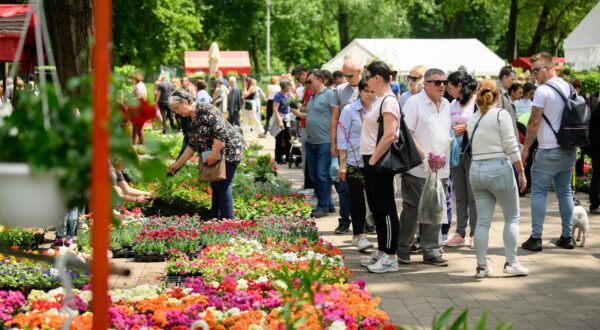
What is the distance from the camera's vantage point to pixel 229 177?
970 cm

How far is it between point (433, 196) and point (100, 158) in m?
6.11

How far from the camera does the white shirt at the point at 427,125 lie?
8602mm

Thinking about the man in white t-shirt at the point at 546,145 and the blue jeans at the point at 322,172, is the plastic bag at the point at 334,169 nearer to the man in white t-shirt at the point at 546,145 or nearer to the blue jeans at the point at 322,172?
the blue jeans at the point at 322,172

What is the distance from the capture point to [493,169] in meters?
8.09

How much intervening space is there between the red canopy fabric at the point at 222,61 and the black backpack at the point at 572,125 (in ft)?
160

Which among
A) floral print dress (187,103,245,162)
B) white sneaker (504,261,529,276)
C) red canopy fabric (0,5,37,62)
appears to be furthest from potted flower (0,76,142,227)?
red canopy fabric (0,5,37,62)

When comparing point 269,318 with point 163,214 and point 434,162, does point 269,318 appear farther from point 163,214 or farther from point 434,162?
point 163,214

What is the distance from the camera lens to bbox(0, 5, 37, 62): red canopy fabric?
13.2 metres

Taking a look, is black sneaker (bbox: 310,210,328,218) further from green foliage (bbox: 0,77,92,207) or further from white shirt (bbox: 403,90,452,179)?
green foliage (bbox: 0,77,92,207)

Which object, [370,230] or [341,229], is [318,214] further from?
[370,230]

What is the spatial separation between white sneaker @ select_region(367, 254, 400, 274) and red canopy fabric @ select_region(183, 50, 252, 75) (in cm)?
4949

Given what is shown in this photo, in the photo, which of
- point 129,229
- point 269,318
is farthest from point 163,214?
point 269,318

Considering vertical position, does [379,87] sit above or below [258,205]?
above

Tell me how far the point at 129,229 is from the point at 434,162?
3.41m
